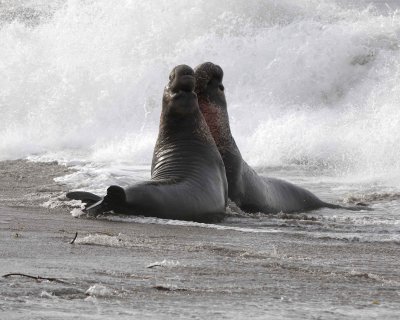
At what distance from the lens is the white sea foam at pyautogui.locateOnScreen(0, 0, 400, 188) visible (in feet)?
53.9

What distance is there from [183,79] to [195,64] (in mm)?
13066

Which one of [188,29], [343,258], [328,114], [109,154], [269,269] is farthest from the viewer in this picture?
[188,29]

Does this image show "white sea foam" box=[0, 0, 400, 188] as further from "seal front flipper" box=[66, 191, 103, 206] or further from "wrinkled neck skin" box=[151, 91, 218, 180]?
"seal front flipper" box=[66, 191, 103, 206]

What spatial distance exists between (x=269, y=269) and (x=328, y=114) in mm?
13958

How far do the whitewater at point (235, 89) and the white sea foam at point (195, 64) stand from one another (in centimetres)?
4

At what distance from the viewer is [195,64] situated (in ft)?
69.2

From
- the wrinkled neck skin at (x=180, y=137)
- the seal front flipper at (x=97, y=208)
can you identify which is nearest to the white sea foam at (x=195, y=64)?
the wrinkled neck skin at (x=180, y=137)

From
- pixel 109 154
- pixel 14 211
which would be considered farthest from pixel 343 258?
pixel 109 154

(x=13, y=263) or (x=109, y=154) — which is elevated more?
(x=109, y=154)

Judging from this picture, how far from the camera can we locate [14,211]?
7641mm

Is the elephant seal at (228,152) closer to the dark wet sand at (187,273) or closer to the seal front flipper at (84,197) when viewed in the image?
the seal front flipper at (84,197)

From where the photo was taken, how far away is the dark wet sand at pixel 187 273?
3.35 metres

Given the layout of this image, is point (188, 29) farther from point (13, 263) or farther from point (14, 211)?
point (13, 263)

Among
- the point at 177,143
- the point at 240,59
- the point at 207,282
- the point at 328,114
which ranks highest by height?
the point at 240,59
